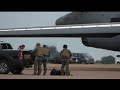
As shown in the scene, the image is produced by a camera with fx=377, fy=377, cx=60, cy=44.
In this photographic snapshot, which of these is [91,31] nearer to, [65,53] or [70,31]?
[70,31]

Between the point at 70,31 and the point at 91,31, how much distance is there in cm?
178

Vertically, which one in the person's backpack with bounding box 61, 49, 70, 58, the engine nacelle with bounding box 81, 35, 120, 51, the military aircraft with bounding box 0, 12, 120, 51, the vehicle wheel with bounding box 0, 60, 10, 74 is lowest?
the vehicle wheel with bounding box 0, 60, 10, 74

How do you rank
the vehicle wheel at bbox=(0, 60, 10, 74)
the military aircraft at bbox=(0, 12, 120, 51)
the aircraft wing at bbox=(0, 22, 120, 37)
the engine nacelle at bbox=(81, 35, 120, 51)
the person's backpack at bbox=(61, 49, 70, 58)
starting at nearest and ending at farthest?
1. the person's backpack at bbox=(61, 49, 70, 58)
2. the vehicle wheel at bbox=(0, 60, 10, 74)
3. the aircraft wing at bbox=(0, 22, 120, 37)
4. the military aircraft at bbox=(0, 12, 120, 51)
5. the engine nacelle at bbox=(81, 35, 120, 51)

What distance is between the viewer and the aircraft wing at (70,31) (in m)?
29.8

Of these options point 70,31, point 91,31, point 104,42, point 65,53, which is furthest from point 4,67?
point 104,42

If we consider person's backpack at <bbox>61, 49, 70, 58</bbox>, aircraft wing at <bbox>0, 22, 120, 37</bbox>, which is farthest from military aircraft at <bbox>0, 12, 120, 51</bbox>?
person's backpack at <bbox>61, 49, 70, 58</bbox>

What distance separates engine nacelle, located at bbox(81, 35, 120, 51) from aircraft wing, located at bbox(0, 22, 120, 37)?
0.53 m

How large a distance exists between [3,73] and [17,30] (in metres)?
12.0

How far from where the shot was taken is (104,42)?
3173 centimetres

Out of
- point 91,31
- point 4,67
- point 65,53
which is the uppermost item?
point 91,31

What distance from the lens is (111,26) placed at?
29516 mm

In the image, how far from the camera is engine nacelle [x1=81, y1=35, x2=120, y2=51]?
30.8 m

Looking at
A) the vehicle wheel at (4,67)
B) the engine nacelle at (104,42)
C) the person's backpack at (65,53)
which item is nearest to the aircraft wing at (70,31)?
the engine nacelle at (104,42)

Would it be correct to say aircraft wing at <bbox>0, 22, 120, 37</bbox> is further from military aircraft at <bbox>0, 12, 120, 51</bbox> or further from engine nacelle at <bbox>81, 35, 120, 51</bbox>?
engine nacelle at <bbox>81, 35, 120, 51</bbox>
